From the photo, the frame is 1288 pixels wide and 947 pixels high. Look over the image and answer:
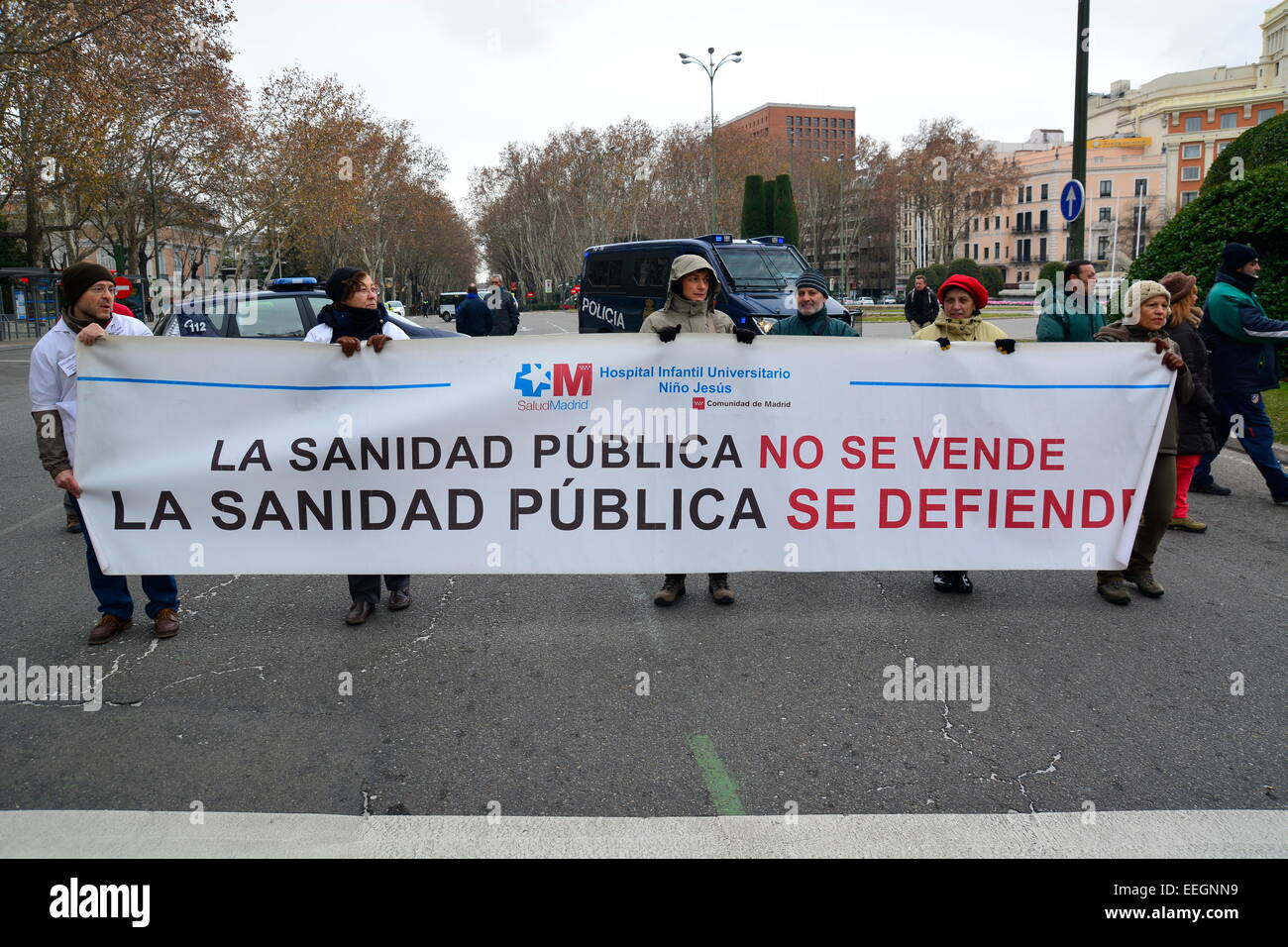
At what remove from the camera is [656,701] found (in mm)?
4031

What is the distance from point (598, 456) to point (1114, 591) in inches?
111

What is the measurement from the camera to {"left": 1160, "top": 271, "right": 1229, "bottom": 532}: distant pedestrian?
6141 millimetres

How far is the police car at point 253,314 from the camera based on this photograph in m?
10.8

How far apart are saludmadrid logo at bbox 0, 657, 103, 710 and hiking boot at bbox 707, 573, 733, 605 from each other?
9.49ft

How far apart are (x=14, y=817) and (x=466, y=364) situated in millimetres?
2573

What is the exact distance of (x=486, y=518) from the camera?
15.6 feet

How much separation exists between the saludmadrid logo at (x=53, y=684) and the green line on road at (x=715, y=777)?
2.45 m

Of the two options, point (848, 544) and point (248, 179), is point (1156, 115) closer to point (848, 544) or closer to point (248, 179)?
point (248, 179)

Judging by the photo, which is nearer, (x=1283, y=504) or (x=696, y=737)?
(x=696, y=737)

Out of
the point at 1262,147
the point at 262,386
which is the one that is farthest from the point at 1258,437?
the point at 1262,147

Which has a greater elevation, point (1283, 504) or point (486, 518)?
point (486, 518)

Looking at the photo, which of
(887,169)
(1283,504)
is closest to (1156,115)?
(887,169)

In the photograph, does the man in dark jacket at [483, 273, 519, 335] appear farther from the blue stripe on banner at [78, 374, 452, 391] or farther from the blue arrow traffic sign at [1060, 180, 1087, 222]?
the blue stripe on banner at [78, 374, 452, 391]
